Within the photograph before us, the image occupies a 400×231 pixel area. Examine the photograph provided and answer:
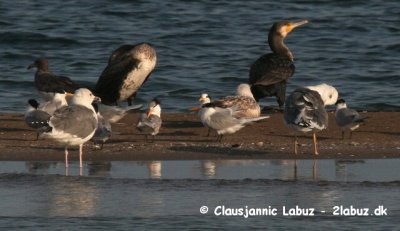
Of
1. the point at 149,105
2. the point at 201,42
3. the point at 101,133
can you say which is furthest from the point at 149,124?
the point at 201,42

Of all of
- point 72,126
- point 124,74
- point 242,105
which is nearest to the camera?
point 72,126

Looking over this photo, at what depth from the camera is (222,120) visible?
1608 centimetres

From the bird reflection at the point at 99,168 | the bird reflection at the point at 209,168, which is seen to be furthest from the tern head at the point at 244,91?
the bird reflection at the point at 99,168

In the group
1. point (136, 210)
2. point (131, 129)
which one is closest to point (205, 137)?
point (131, 129)

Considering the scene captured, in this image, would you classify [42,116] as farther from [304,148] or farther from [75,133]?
[304,148]

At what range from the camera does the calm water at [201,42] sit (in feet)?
80.8

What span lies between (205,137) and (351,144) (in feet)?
6.88

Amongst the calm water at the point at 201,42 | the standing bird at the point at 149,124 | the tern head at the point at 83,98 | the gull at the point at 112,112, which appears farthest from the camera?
the calm water at the point at 201,42

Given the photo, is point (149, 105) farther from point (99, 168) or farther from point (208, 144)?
point (99, 168)

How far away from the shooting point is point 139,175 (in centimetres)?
1340

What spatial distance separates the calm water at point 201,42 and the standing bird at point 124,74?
2.15 meters

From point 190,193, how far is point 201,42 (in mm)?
17812

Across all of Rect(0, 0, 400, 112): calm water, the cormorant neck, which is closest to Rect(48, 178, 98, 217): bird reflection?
the cormorant neck

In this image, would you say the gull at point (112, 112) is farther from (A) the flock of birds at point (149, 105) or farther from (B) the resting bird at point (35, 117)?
(B) the resting bird at point (35, 117)
